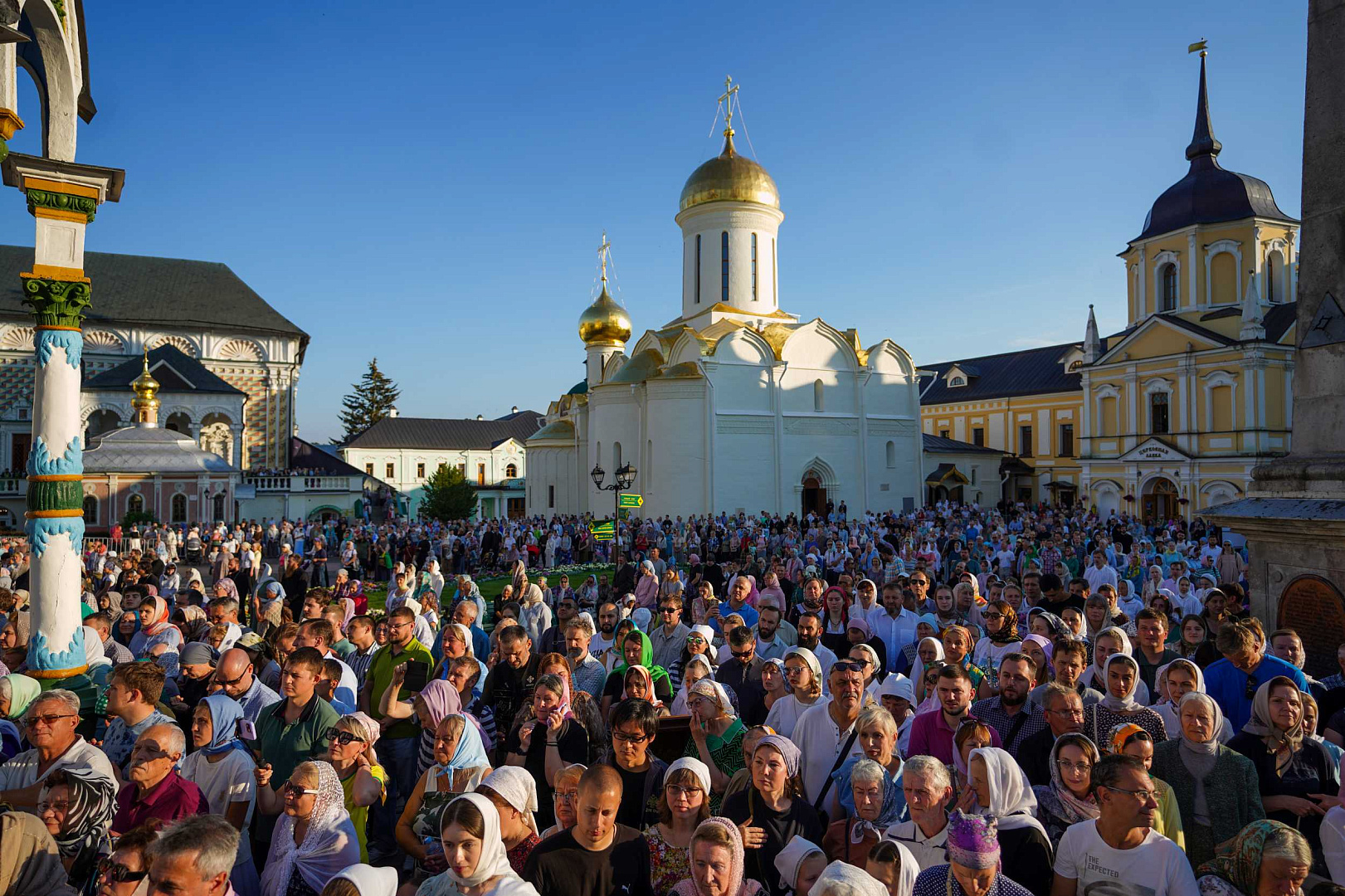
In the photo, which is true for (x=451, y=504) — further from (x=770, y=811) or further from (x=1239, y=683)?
(x=770, y=811)

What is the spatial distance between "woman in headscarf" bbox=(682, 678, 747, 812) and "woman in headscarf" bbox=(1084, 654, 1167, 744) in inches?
70.9

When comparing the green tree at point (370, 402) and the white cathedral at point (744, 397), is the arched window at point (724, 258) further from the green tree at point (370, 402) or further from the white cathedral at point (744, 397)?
the green tree at point (370, 402)

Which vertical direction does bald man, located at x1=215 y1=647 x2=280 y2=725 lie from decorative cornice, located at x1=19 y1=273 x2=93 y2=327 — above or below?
below

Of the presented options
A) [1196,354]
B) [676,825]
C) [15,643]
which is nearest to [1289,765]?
[676,825]

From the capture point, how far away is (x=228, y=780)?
3834 millimetres

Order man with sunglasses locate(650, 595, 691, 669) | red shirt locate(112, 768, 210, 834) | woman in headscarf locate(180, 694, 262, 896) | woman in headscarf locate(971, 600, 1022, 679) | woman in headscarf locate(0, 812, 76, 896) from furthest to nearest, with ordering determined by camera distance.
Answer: man with sunglasses locate(650, 595, 691, 669)
woman in headscarf locate(971, 600, 1022, 679)
woman in headscarf locate(180, 694, 262, 896)
red shirt locate(112, 768, 210, 834)
woman in headscarf locate(0, 812, 76, 896)

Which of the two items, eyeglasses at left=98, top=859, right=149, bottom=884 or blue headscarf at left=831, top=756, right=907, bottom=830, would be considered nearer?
eyeglasses at left=98, top=859, right=149, bottom=884

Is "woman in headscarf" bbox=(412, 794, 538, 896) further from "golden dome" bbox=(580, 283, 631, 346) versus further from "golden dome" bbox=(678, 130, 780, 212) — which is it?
"golden dome" bbox=(580, 283, 631, 346)

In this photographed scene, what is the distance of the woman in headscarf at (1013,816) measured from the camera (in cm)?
317

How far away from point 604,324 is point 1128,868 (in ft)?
120

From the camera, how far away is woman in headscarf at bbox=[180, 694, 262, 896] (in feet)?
12.1

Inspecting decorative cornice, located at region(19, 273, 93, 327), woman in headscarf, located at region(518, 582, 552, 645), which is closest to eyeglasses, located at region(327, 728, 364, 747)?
decorative cornice, located at region(19, 273, 93, 327)

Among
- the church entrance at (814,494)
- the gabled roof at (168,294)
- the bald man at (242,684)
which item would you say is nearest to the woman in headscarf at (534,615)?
the bald man at (242,684)

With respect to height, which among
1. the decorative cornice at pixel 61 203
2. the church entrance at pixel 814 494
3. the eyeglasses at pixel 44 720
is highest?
the decorative cornice at pixel 61 203
